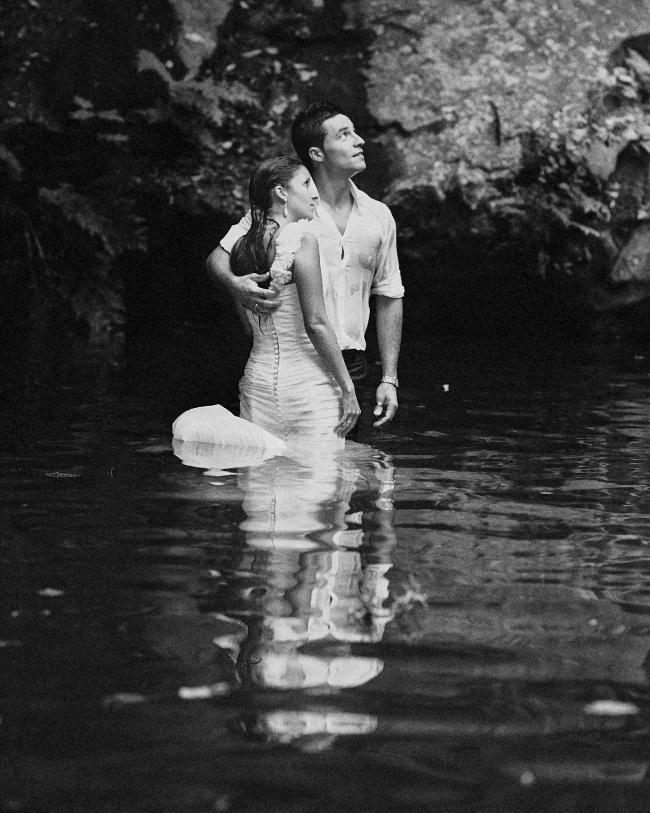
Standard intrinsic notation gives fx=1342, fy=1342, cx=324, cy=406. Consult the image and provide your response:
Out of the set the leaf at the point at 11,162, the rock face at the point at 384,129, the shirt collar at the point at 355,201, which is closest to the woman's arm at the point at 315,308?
the shirt collar at the point at 355,201

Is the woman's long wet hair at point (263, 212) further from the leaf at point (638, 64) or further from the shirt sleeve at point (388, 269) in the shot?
the leaf at point (638, 64)

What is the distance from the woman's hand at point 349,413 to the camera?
5910mm

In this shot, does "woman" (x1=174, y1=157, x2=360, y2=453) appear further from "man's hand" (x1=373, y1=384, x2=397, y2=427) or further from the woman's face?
"man's hand" (x1=373, y1=384, x2=397, y2=427)

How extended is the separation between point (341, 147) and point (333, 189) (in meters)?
0.19

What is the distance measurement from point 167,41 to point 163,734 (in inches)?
417

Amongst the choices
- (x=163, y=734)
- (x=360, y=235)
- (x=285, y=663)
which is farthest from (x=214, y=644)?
(x=360, y=235)

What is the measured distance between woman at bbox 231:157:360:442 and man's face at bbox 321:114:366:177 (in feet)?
1.19

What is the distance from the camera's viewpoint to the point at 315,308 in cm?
568

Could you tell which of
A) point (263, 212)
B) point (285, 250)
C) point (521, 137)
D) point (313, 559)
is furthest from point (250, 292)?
point (521, 137)

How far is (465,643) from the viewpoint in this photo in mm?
3623

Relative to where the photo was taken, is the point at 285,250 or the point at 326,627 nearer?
the point at 326,627

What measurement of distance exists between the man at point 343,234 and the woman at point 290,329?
0.22 meters

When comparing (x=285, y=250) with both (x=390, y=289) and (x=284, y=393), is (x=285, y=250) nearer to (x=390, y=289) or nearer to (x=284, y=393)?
(x=284, y=393)

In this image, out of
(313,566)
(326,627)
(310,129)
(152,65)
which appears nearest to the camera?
(326,627)
